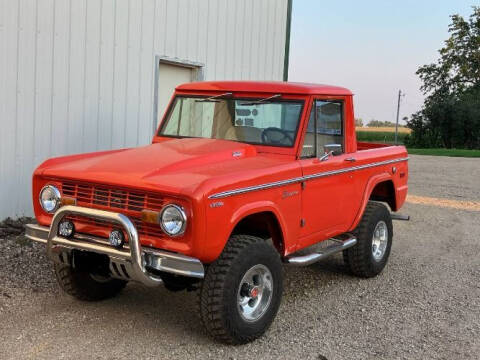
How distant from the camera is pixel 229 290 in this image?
3.98m

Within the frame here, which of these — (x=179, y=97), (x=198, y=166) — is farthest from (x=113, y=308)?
(x=179, y=97)

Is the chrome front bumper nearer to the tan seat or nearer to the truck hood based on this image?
the truck hood

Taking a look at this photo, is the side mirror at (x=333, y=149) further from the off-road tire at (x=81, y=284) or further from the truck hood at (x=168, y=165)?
the off-road tire at (x=81, y=284)

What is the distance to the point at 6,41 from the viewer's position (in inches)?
265

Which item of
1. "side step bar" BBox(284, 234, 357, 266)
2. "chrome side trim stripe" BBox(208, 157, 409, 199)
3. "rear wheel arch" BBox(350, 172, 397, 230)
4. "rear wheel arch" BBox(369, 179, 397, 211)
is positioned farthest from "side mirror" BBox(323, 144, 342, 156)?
"rear wheel arch" BBox(369, 179, 397, 211)

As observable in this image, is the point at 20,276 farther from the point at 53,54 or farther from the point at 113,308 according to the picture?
the point at 53,54

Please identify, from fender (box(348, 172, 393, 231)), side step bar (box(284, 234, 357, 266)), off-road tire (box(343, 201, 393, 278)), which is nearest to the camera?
side step bar (box(284, 234, 357, 266))

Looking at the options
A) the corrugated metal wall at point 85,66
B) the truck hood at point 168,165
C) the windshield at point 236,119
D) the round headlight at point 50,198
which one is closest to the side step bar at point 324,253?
the truck hood at point 168,165

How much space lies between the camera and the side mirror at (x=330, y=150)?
512cm

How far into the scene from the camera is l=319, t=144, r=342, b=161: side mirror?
16.8 ft

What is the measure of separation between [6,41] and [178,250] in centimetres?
418

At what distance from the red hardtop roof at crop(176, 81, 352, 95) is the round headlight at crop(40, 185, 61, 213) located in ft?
5.97

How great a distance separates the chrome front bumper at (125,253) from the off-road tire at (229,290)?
0.24 metres

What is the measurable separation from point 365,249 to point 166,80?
15.1 ft
